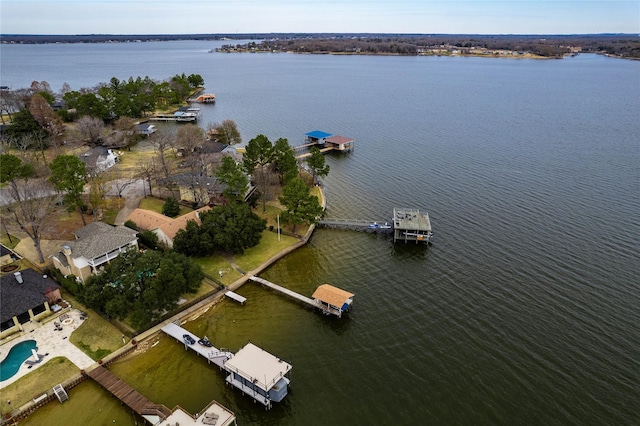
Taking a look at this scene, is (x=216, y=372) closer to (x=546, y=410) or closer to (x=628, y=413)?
(x=546, y=410)

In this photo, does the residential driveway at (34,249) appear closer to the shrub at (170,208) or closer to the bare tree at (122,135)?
the shrub at (170,208)

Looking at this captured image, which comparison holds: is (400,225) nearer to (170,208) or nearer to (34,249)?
(170,208)

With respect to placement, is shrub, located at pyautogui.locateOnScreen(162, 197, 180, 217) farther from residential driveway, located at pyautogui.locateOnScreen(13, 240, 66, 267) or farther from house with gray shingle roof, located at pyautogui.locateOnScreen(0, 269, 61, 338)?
house with gray shingle roof, located at pyautogui.locateOnScreen(0, 269, 61, 338)

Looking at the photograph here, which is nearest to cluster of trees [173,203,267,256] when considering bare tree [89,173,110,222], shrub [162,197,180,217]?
shrub [162,197,180,217]

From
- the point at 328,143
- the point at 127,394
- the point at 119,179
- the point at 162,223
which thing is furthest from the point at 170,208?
the point at 328,143

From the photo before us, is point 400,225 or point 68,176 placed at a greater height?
point 68,176
